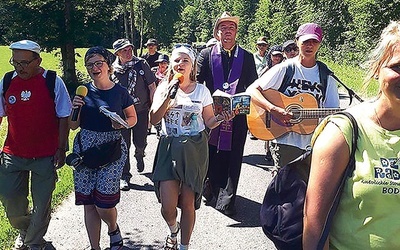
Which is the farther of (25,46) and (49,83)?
(49,83)

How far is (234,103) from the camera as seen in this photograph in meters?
3.91

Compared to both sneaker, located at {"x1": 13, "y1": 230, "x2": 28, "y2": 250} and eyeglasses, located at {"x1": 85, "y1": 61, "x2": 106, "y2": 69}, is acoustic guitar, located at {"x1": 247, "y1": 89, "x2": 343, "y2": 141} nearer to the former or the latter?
eyeglasses, located at {"x1": 85, "y1": 61, "x2": 106, "y2": 69}

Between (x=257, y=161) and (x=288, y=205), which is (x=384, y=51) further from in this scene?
(x=257, y=161)

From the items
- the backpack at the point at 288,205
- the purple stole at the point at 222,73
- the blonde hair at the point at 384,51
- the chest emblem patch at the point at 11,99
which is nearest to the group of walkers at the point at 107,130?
the chest emblem patch at the point at 11,99

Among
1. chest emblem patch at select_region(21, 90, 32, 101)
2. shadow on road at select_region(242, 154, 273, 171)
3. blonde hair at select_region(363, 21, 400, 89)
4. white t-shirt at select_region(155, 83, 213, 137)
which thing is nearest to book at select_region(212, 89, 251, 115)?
white t-shirt at select_region(155, 83, 213, 137)

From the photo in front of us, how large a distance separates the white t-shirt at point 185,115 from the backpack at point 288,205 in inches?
85.5

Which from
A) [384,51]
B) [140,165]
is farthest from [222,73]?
[384,51]

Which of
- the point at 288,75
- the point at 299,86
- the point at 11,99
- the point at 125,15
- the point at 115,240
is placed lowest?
the point at 115,240

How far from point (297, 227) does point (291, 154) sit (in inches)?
104

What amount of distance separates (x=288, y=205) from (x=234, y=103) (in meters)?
1.87

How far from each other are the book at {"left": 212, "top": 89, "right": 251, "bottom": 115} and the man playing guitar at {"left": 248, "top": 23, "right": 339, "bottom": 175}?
0.65 metres

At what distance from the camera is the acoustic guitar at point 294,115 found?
455cm

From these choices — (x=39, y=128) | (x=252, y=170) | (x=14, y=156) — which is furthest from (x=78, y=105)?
(x=252, y=170)

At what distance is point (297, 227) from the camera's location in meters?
2.07
